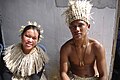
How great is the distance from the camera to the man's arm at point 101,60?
176 centimetres

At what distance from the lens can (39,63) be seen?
6.02 ft

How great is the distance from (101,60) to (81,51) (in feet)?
0.54

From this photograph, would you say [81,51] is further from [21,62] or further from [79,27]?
[21,62]

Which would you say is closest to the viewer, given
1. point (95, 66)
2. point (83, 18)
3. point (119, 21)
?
point (83, 18)

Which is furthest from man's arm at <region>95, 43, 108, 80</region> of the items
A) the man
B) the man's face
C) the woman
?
the woman

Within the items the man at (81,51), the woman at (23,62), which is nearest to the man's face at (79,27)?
the man at (81,51)

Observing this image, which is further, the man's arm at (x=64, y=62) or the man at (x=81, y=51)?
the man's arm at (x=64, y=62)

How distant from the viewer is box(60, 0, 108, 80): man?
1676 mm

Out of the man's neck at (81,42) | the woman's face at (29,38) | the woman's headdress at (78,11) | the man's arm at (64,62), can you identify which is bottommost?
the man's arm at (64,62)

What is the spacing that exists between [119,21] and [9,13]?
38.6 inches

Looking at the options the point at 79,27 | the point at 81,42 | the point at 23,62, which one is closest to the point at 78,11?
the point at 79,27

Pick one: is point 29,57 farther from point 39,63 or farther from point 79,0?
point 79,0

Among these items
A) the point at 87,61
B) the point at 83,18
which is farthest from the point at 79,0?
the point at 87,61

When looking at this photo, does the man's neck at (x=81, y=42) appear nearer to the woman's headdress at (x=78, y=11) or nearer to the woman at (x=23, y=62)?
the woman's headdress at (x=78, y=11)
